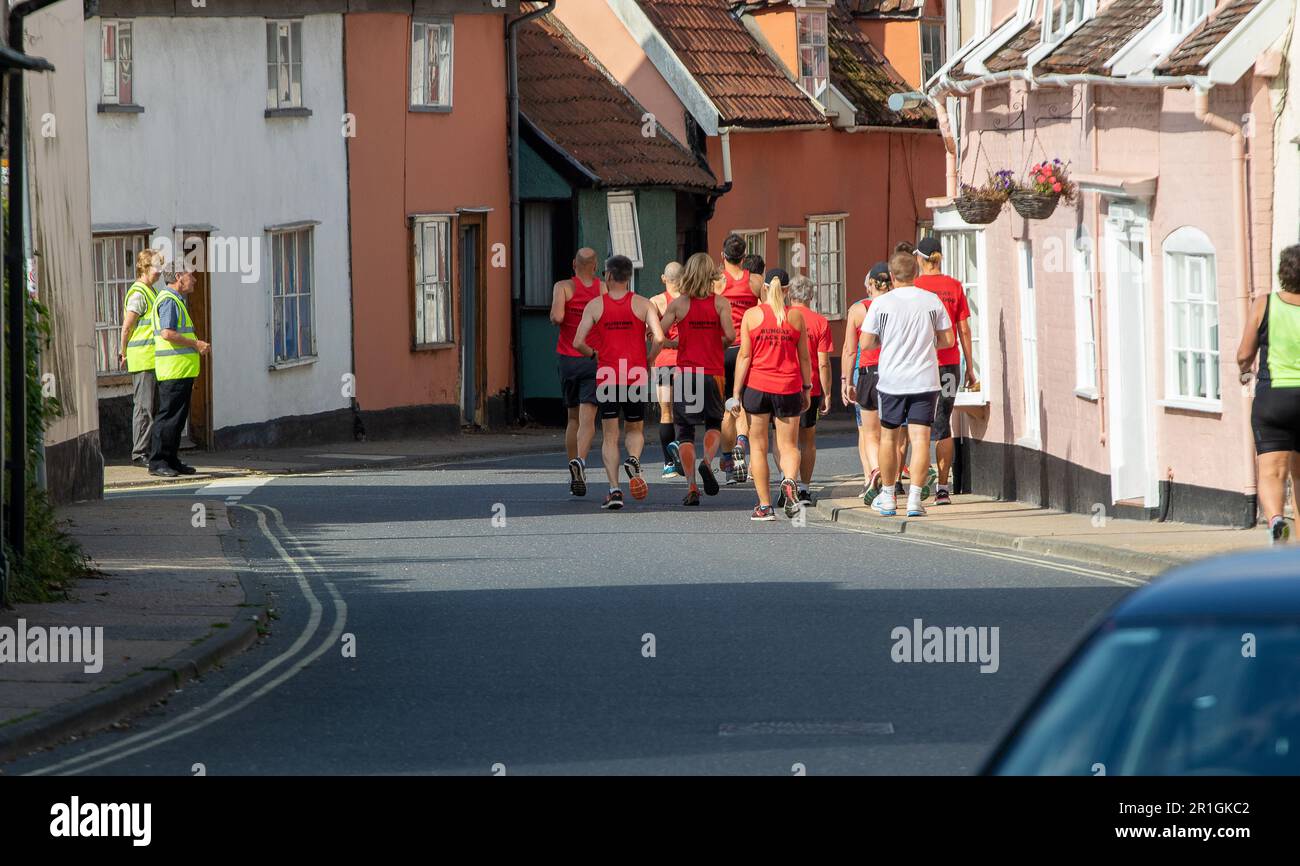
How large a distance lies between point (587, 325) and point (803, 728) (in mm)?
9827

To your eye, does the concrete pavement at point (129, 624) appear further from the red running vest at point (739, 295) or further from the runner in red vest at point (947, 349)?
the runner in red vest at point (947, 349)

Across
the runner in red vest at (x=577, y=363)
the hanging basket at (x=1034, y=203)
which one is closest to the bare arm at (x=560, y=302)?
the runner in red vest at (x=577, y=363)

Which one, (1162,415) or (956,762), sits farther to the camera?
(1162,415)

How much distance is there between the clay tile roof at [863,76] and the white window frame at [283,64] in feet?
44.1

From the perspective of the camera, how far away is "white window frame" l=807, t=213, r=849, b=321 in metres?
40.0

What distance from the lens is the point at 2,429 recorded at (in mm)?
12711

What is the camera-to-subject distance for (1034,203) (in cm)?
1942

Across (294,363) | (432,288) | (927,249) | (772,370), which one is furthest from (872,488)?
(432,288)

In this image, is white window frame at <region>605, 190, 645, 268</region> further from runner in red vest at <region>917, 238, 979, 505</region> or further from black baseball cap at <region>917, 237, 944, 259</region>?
runner in red vest at <region>917, 238, 979, 505</region>

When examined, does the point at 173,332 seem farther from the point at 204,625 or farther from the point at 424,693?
the point at 424,693

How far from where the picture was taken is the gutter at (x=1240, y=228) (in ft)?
52.6

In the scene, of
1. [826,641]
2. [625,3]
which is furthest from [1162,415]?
[625,3]

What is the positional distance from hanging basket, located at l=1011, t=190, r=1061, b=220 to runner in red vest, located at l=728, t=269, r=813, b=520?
8.85 feet

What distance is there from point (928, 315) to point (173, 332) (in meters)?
8.32
